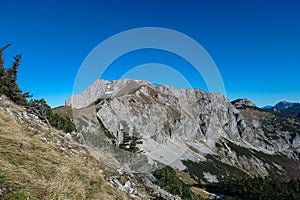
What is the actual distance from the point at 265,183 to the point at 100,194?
9901cm

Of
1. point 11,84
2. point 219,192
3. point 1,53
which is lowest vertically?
point 219,192

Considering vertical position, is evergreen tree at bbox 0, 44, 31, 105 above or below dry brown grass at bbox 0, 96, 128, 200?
above

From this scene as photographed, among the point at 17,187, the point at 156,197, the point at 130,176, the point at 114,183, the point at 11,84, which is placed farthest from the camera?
the point at 11,84

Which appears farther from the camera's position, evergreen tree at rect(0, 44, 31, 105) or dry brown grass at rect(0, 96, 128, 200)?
evergreen tree at rect(0, 44, 31, 105)

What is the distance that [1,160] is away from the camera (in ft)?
24.5

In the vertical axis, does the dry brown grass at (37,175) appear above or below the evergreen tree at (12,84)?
below

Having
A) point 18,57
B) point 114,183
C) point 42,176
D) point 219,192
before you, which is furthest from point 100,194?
point 219,192

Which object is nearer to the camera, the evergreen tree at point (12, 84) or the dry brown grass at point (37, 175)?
the dry brown grass at point (37, 175)

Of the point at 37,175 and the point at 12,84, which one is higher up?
the point at 12,84

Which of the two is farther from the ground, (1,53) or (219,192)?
(1,53)

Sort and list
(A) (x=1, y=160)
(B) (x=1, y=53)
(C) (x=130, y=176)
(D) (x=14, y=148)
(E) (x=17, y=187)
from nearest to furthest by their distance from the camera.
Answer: (E) (x=17, y=187) → (A) (x=1, y=160) → (D) (x=14, y=148) → (C) (x=130, y=176) → (B) (x=1, y=53)

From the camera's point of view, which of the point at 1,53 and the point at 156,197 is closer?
the point at 156,197

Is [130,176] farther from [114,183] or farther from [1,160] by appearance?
[1,160]

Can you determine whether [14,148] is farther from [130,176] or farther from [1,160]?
[130,176]
